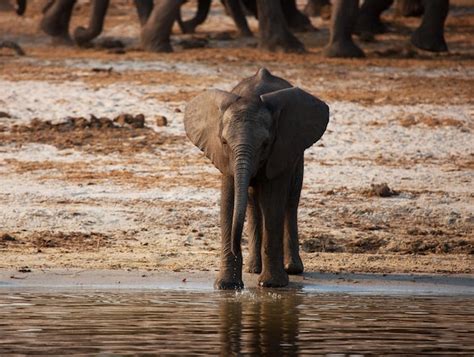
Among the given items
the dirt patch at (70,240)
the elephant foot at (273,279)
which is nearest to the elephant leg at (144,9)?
the dirt patch at (70,240)

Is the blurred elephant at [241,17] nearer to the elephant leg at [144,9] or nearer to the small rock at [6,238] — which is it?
the elephant leg at [144,9]

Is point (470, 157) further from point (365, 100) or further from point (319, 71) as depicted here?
point (319, 71)

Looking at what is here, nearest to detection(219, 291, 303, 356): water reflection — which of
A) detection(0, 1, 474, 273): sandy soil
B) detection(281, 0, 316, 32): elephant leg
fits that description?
detection(0, 1, 474, 273): sandy soil

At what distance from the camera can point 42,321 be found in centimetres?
1011

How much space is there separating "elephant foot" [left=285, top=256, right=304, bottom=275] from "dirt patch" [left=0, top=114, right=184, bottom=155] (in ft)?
14.9

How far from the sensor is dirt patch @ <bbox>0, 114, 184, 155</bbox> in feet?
52.9

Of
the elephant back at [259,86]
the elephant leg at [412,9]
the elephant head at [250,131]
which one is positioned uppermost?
the elephant back at [259,86]

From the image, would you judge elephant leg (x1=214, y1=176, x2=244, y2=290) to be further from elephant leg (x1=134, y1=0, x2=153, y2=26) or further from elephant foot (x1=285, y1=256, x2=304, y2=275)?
elephant leg (x1=134, y1=0, x2=153, y2=26)

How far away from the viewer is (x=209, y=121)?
10984 mm

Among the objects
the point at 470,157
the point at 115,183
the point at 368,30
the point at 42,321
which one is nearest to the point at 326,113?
the point at 42,321

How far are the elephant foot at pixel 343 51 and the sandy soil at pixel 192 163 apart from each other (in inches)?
10.7

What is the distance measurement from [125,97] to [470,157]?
4196mm

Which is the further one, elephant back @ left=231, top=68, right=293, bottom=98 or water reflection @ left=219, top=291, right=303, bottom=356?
elephant back @ left=231, top=68, right=293, bottom=98

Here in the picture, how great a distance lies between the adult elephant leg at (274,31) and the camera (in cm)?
2348
